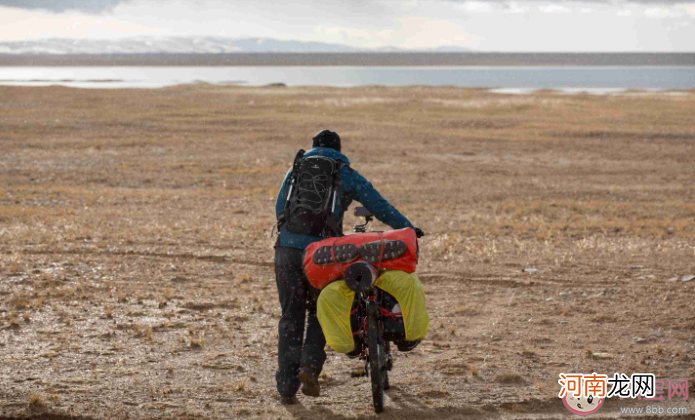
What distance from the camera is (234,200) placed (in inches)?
609

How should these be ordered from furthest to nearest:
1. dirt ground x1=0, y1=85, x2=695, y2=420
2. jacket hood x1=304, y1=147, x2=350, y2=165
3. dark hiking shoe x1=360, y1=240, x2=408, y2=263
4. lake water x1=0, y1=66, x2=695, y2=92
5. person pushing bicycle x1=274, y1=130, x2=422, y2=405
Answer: lake water x1=0, y1=66, x2=695, y2=92
dirt ground x1=0, y1=85, x2=695, y2=420
jacket hood x1=304, y1=147, x2=350, y2=165
person pushing bicycle x1=274, y1=130, x2=422, y2=405
dark hiking shoe x1=360, y1=240, x2=408, y2=263

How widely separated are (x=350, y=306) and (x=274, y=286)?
4.28 meters

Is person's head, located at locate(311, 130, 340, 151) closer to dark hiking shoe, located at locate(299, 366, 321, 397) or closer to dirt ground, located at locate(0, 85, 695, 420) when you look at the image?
dark hiking shoe, located at locate(299, 366, 321, 397)

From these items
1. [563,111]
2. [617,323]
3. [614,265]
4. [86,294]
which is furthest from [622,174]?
[563,111]

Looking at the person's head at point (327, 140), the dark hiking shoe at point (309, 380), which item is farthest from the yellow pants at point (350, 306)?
the person's head at point (327, 140)

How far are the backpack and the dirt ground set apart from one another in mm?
1396

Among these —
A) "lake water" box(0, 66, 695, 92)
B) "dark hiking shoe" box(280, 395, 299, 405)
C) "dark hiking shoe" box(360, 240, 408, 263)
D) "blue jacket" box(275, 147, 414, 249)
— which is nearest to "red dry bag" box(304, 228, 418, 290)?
"dark hiking shoe" box(360, 240, 408, 263)

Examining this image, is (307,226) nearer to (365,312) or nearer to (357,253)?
(357,253)

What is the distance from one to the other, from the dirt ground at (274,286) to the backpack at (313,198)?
1.40 metres

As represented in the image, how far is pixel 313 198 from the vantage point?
516cm

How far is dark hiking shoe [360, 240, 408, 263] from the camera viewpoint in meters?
4.86

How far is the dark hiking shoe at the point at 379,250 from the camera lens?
486cm

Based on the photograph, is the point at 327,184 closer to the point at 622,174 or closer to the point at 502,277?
the point at 502,277

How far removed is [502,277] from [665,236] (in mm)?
4228
